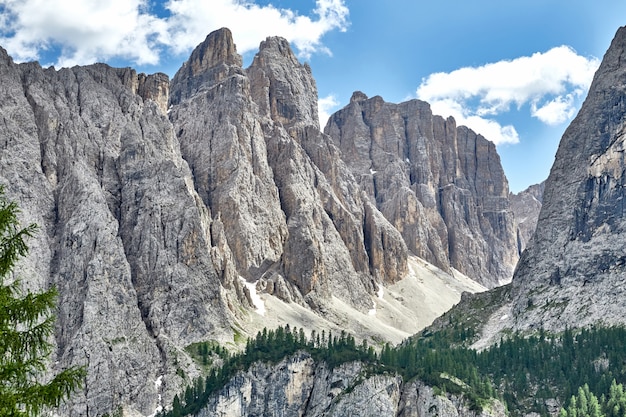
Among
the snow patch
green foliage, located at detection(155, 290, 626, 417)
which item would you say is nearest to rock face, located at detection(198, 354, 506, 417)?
green foliage, located at detection(155, 290, 626, 417)

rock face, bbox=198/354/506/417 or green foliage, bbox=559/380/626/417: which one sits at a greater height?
rock face, bbox=198/354/506/417

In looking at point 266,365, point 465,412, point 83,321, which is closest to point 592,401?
point 465,412

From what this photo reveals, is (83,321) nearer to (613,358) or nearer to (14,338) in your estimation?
(613,358)

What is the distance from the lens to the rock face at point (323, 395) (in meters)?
125

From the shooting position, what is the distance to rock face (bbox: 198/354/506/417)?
12481 centimetres

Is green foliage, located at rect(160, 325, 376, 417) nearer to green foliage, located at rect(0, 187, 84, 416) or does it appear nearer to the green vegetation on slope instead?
the green vegetation on slope

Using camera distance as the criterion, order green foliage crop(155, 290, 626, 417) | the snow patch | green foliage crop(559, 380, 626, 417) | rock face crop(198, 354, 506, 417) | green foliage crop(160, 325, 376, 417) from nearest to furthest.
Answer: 1. rock face crop(198, 354, 506, 417)
2. green foliage crop(155, 290, 626, 417)
3. green foliage crop(559, 380, 626, 417)
4. green foliage crop(160, 325, 376, 417)
5. the snow patch

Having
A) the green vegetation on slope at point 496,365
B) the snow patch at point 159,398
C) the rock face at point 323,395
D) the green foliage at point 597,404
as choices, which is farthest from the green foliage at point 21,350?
the snow patch at point 159,398

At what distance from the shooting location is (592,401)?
143125mm

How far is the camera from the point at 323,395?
5408 inches

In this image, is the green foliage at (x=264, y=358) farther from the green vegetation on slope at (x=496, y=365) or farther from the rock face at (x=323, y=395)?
the rock face at (x=323, y=395)

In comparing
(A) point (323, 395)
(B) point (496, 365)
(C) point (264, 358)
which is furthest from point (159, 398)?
(B) point (496, 365)

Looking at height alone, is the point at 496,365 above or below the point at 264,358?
below

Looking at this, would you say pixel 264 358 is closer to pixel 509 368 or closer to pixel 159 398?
pixel 159 398
